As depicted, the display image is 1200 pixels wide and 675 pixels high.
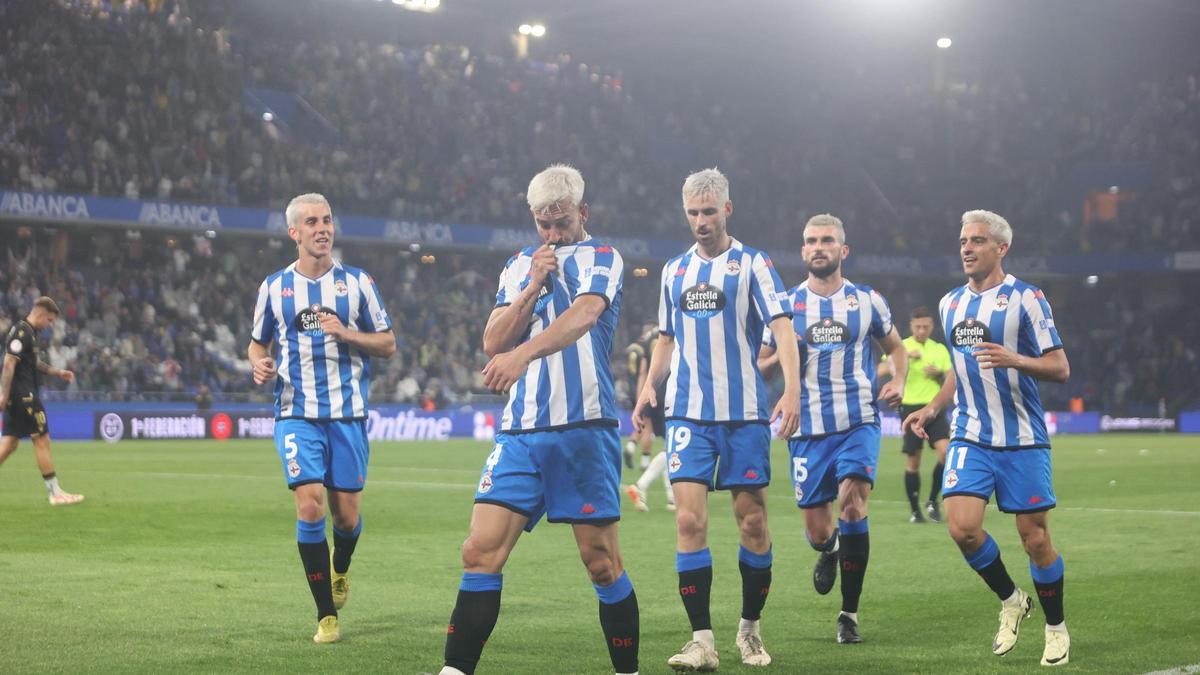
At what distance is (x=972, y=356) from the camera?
297 inches

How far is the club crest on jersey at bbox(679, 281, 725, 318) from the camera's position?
25.0ft

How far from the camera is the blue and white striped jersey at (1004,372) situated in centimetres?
748

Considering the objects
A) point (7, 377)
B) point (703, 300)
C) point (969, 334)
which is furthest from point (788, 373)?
point (7, 377)

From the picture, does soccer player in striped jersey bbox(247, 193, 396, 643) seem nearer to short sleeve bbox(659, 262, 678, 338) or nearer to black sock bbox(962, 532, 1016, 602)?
short sleeve bbox(659, 262, 678, 338)

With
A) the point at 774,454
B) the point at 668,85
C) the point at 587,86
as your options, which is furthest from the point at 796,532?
the point at 668,85

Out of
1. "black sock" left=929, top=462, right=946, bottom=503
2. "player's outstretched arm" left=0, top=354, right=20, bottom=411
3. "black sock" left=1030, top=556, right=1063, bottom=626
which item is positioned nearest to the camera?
"black sock" left=1030, top=556, right=1063, bottom=626

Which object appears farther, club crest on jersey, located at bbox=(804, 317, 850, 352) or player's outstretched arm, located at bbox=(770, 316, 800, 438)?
club crest on jersey, located at bbox=(804, 317, 850, 352)

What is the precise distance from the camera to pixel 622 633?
5.84m

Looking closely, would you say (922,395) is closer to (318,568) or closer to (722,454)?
(722,454)

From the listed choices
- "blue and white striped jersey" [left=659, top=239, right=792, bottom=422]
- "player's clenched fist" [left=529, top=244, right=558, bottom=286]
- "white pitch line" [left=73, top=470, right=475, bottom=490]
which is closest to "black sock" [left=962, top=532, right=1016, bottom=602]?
"blue and white striped jersey" [left=659, top=239, right=792, bottom=422]

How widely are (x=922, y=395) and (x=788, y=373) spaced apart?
339 inches

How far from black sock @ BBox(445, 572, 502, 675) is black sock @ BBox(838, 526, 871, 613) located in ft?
10.1

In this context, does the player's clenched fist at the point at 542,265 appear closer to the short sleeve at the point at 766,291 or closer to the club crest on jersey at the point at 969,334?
the short sleeve at the point at 766,291

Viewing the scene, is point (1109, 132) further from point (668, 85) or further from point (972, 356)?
point (972, 356)
